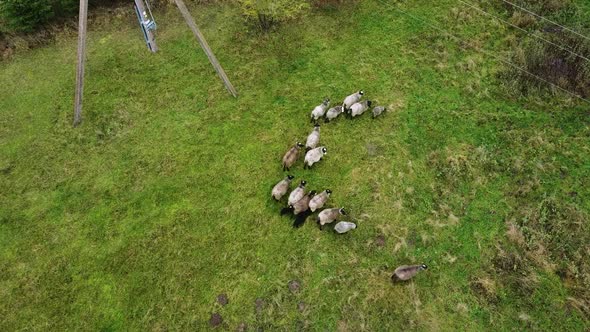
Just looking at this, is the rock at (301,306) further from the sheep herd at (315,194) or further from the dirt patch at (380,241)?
the dirt patch at (380,241)

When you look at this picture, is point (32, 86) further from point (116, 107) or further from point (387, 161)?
point (387, 161)

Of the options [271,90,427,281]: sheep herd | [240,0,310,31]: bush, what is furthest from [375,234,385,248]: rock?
[240,0,310,31]: bush

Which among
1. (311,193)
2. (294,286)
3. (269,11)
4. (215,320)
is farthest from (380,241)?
(269,11)

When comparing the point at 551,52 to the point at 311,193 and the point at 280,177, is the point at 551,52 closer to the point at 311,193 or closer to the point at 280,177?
the point at 311,193

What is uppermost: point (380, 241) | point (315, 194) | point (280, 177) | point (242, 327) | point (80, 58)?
point (80, 58)

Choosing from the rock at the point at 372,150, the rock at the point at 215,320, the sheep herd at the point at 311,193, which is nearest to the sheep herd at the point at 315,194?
the sheep herd at the point at 311,193

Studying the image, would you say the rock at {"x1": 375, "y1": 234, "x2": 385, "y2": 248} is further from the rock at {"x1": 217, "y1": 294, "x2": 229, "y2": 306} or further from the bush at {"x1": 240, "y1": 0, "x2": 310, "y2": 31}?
the bush at {"x1": 240, "y1": 0, "x2": 310, "y2": 31}

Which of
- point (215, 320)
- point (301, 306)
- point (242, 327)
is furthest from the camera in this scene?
point (301, 306)
